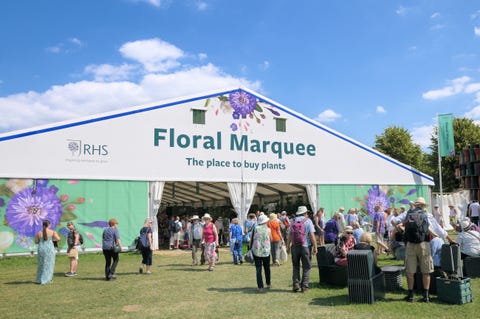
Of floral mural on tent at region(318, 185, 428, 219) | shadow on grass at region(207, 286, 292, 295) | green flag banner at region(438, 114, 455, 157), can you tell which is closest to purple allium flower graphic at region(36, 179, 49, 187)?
shadow on grass at region(207, 286, 292, 295)

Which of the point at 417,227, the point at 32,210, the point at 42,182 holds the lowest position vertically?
the point at 417,227

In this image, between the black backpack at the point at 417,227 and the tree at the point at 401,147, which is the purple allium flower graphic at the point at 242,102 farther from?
the tree at the point at 401,147

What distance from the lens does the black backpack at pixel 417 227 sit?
6281 mm

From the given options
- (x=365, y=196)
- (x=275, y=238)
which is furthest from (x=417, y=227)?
(x=365, y=196)

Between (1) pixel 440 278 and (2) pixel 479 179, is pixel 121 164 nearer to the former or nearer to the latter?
(1) pixel 440 278

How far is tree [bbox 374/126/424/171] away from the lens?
132ft

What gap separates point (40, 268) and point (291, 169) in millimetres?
12205

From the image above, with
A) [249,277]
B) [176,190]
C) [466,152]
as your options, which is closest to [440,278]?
[249,277]

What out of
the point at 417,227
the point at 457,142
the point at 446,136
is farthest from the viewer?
the point at 457,142

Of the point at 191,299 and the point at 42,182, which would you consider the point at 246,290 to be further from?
the point at 42,182

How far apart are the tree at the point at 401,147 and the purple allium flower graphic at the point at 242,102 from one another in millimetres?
26441

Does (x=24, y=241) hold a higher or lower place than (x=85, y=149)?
lower

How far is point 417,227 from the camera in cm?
629

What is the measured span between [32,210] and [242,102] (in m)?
9.33
